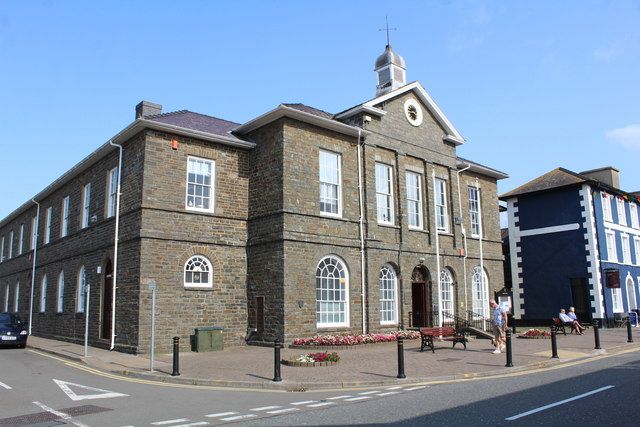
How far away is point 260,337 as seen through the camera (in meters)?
19.8

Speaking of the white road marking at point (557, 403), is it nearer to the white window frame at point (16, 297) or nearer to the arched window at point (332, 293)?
the arched window at point (332, 293)

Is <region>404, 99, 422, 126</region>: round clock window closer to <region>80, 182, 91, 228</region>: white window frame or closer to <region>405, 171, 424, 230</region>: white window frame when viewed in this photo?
<region>405, 171, 424, 230</region>: white window frame

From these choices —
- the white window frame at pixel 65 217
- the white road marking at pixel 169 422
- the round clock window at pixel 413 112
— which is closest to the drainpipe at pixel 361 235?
the round clock window at pixel 413 112

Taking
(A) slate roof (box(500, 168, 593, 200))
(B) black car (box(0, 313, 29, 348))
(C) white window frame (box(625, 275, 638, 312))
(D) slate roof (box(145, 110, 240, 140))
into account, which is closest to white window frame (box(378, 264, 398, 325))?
(D) slate roof (box(145, 110, 240, 140))

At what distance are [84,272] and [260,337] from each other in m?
9.18

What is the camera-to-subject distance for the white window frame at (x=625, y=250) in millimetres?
33938

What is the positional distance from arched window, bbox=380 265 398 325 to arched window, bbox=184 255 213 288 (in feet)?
23.0

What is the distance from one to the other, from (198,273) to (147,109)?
8124 millimetres

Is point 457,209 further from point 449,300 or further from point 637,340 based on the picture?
point 637,340

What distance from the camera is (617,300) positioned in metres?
31.7

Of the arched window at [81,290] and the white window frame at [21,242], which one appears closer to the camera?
the arched window at [81,290]

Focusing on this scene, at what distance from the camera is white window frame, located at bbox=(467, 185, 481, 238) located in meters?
27.8

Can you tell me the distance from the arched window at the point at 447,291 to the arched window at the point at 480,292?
181 cm

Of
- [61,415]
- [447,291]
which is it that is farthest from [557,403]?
[447,291]
